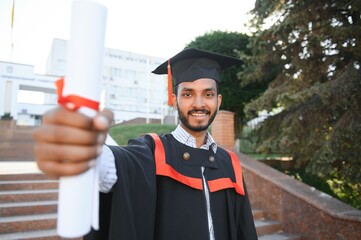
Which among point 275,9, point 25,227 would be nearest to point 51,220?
point 25,227

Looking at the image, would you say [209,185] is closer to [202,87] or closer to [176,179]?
[176,179]

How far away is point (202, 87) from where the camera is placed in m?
2.04

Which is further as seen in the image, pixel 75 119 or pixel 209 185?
pixel 209 185

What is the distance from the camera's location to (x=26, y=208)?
4348mm

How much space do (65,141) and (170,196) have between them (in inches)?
41.8

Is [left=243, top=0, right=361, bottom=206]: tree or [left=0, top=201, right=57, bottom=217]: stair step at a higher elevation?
[left=243, top=0, right=361, bottom=206]: tree

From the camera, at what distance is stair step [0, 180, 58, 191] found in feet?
16.5

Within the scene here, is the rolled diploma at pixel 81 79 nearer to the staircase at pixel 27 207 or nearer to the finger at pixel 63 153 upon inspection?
the finger at pixel 63 153

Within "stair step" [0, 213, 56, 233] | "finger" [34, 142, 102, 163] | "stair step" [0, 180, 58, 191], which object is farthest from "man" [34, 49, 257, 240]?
"stair step" [0, 180, 58, 191]

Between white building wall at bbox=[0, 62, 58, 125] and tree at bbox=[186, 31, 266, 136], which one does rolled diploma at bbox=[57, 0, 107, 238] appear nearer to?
tree at bbox=[186, 31, 266, 136]

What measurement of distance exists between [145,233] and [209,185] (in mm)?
536

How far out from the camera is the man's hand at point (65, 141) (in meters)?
0.78

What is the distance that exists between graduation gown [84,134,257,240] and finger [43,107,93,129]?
64 cm

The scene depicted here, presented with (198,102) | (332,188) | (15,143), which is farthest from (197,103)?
(15,143)
